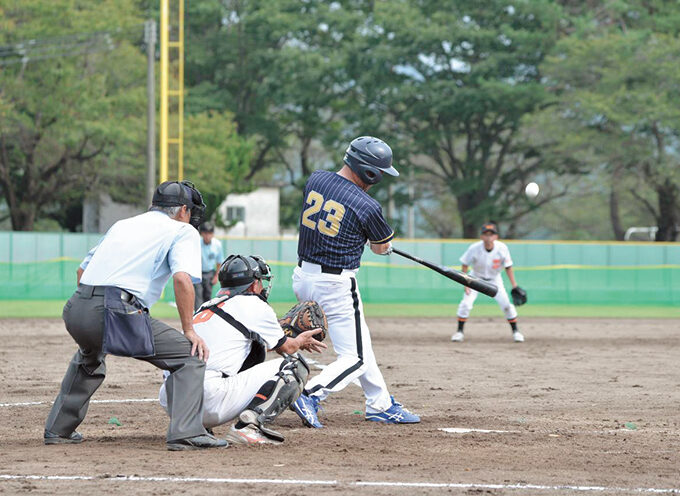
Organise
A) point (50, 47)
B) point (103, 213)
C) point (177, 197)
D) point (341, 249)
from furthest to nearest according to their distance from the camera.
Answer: point (103, 213)
point (50, 47)
point (341, 249)
point (177, 197)

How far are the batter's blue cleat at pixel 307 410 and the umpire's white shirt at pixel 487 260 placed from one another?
9.88 meters

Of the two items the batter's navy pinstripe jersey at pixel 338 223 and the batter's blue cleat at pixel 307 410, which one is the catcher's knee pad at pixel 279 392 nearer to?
the batter's blue cleat at pixel 307 410

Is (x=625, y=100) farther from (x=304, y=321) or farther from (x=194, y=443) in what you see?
(x=194, y=443)

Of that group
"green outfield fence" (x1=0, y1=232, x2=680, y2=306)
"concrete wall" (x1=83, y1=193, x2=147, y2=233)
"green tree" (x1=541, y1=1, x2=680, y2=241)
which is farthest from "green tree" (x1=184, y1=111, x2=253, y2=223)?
"green tree" (x1=541, y1=1, x2=680, y2=241)

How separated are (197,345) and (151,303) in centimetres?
42

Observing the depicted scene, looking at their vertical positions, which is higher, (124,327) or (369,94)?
(369,94)

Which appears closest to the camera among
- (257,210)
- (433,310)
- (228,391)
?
(228,391)

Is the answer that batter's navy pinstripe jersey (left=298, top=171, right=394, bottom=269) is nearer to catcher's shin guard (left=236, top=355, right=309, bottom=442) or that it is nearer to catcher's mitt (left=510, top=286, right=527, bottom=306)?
catcher's shin guard (left=236, top=355, right=309, bottom=442)

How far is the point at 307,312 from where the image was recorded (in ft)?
25.8

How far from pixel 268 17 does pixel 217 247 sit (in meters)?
37.4

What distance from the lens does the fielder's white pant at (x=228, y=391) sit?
23.9 feet

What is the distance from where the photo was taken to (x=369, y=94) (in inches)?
2016

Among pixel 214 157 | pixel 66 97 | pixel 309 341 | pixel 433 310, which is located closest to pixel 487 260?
pixel 309 341

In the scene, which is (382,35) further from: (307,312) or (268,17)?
(307,312)
